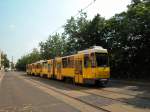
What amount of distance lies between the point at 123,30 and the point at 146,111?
26438 mm

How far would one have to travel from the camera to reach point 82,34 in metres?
52.1

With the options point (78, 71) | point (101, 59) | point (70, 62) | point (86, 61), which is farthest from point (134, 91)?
point (70, 62)

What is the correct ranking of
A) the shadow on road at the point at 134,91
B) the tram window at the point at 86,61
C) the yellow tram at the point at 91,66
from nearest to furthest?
1. the shadow on road at the point at 134,91
2. the yellow tram at the point at 91,66
3. the tram window at the point at 86,61

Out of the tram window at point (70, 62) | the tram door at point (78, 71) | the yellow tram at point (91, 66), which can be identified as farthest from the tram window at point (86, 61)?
the tram window at point (70, 62)

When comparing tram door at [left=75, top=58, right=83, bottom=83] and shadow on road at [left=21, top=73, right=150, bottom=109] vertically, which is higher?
tram door at [left=75, top=58, right=83, bottom=83]

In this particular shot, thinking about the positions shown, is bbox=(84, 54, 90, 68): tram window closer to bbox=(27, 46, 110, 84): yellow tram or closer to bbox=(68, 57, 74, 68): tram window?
bbox=(27, 46, 110, 84): yellow tram

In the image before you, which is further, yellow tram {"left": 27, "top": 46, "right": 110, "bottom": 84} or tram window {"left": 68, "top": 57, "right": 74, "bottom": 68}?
tram window {"left": 68, "top": 57, "right": 74, "bottom": 68}

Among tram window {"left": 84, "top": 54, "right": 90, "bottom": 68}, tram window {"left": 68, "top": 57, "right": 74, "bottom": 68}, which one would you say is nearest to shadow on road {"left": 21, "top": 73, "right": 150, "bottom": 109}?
tram window {"left": 84, "top": 54, "right": 90, "bottom": 68}

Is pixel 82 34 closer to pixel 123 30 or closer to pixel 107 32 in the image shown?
pixel 107 32

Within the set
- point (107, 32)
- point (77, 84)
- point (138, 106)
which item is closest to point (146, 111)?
point (138, 106)

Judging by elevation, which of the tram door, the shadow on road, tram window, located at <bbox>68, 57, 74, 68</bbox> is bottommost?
the shadow on road

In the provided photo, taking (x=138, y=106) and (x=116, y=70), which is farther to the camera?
(x=116, y=70)

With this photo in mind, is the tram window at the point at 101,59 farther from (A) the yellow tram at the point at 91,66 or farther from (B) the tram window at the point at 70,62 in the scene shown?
(B) the tram window at the point at 70,62

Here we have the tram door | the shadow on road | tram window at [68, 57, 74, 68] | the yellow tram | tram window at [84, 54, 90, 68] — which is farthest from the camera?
tram window at [68, 57, 74, 68]
